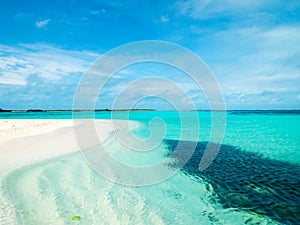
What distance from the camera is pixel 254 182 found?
1269 centimetres

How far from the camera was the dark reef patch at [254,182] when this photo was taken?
959 cm

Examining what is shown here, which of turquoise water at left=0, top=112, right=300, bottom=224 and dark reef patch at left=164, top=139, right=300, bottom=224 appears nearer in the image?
turquoise water at left=0, top=112, right=300, bottom=224

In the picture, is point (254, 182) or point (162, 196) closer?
point (162, 196)

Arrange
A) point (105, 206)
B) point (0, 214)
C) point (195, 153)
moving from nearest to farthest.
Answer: point (0, 214)
point (105, 206)
point (195, 153)

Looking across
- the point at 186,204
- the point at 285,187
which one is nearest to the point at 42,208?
the point at 186,204

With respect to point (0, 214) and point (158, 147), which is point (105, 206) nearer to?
point (0, 214)

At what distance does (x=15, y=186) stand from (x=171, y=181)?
24.1ft

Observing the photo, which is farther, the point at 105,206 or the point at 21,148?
the point at 21,148

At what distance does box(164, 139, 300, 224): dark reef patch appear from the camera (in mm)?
9586

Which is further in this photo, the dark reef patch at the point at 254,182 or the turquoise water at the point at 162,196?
the dark reef patch at the point at 254,182

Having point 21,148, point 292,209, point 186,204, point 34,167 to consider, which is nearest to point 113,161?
point 34,167

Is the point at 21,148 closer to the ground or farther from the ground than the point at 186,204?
farther from the ground

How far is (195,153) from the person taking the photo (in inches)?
819

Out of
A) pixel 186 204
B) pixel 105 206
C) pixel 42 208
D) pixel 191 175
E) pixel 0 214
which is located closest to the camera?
pixel 0 214
